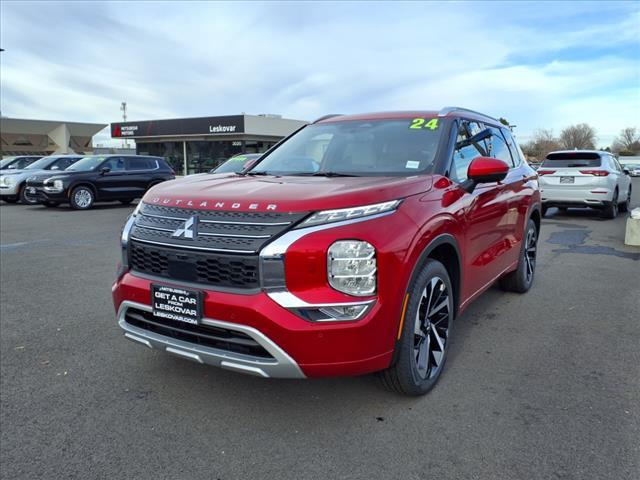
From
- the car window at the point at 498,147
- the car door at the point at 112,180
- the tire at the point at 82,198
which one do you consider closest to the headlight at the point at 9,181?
the tire at the point at 82,198

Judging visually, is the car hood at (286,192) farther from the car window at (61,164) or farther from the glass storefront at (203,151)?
the glass storefront at (203,151)

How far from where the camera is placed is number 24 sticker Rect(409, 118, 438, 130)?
3.85 m

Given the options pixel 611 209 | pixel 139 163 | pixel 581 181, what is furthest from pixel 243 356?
pixel 139 163

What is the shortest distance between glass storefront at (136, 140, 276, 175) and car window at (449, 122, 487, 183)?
104 ft

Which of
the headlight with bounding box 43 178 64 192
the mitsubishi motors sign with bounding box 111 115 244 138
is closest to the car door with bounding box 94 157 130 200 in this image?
the headlight with bounding box 43 178 64 192

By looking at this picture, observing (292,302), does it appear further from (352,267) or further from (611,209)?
(611,209)

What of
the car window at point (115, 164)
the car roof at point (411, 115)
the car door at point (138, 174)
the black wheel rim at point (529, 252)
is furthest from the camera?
the car door at point (138, 174)

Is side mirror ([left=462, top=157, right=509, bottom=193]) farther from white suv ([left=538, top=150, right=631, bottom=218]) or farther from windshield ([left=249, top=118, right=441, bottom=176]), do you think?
white suv ([left=538, top=150, right=631, bottom=218])

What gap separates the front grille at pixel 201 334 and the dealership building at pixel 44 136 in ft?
185

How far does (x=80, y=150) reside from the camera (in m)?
57.3

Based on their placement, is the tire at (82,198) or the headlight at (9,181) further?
the headlight at (9,181)

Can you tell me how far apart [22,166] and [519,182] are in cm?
2072

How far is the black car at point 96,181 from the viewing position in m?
15.0

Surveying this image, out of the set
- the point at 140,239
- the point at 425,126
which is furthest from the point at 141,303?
the point at 425,126
